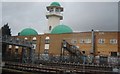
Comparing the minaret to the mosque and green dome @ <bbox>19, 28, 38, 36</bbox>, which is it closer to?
the mosque

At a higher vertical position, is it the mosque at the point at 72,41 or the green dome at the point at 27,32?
the green dome at the point at 27,32

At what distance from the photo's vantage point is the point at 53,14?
6625 cm

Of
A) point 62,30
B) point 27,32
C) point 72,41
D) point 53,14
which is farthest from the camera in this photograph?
point 53,14

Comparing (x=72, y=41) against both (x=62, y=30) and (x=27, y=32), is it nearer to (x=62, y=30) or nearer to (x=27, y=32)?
(x=62, y=30)

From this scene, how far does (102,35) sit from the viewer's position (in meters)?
52.9

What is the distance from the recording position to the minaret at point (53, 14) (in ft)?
218

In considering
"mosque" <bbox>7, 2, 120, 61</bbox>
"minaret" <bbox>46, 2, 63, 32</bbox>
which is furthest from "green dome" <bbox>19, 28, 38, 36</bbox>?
"minaret" <bbox>46, 2, 63, 32</bbox>

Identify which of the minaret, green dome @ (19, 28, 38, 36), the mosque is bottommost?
the mosque

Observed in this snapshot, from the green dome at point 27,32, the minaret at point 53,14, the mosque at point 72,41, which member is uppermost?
the minaret at point 53,14

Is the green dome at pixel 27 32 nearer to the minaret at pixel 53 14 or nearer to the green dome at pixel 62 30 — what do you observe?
the minaret at pixel 53 14

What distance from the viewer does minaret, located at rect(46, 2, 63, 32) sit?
66.5 meters

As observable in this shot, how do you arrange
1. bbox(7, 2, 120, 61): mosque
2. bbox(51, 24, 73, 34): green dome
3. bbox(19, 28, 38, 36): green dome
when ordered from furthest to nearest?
bbox(19, 28, 38, 36): green dome → bbox(51, 24, 73, 34): green dome → bbox(7, 2, 120, 61): mosque

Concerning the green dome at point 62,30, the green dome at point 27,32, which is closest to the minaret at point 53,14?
the green dome at point 27,32

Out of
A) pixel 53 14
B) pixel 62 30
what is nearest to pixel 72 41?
pixel 62 30
